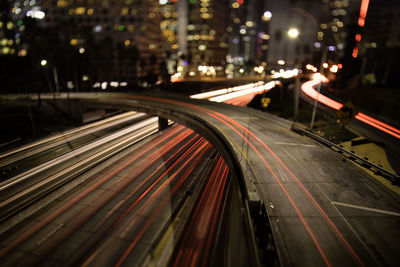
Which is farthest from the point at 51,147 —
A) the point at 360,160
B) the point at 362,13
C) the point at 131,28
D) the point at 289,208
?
the point at 362,13

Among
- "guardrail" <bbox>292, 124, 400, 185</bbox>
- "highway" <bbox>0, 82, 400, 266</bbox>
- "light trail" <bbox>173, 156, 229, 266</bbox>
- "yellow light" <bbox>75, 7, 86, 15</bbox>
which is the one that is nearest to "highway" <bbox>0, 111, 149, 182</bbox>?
"highway" <bbox>0, 82, 400, 266</bbox>

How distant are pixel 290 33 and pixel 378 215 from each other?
1759cm

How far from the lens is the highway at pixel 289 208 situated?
972 cm

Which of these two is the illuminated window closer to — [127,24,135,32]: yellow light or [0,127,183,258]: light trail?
[127,24,135,32]: yellow light

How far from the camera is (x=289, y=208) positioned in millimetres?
11977

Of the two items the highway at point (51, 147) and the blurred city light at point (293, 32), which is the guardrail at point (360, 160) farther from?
the highway at point (51, 147)

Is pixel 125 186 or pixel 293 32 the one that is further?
pixel 125 186

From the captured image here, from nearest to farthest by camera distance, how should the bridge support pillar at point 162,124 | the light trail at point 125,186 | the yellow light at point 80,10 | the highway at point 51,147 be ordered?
the light trail at point 125,186 < the highway at point 51,147 < the bridge support pillar at point 162,124 < the yellow light at point 80,10

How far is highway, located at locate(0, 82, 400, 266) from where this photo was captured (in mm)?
9723

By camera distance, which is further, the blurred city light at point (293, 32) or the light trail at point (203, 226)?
the blurred city light at point (293, 32)

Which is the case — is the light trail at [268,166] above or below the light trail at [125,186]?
above

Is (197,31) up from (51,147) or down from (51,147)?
up

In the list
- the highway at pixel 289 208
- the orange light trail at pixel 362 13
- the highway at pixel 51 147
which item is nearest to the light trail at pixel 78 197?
the highway at pixel 289 208

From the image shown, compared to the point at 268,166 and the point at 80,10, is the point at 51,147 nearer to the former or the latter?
the point at 268,166
